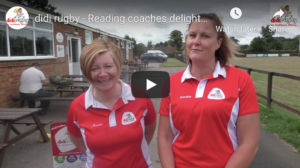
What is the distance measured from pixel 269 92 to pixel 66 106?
606cm

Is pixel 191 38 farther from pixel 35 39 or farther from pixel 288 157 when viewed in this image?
pixel 35 39

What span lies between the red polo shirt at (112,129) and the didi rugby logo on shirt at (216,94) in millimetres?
511

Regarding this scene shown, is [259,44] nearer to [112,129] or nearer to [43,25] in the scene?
[43,25]

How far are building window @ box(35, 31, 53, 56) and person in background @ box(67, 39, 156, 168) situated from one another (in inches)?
299

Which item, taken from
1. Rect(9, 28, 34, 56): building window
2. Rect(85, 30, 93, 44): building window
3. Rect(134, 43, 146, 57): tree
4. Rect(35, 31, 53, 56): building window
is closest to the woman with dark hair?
Rect(9, 28, 34, 56): building window

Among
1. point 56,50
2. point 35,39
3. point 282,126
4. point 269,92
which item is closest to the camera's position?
point 282,126

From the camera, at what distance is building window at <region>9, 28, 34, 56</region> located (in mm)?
6913

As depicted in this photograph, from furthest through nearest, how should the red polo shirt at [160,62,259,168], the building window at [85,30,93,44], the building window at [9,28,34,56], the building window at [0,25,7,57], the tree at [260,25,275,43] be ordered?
the tree at [260,25,275,43]
the building window at [85,30,93,44]
the building window at [9,28,34,56]
the building window at [0,25,7,57]
the red polo shirt at [160,62,259,168]

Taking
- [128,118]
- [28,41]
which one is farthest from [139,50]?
[128,118]

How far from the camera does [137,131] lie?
65.4 inches

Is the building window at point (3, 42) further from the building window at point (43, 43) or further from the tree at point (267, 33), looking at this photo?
the tree at point (267, 33)

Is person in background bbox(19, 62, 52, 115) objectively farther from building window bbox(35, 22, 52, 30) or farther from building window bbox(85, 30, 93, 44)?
building window bbox(85, 30, 93, 44)

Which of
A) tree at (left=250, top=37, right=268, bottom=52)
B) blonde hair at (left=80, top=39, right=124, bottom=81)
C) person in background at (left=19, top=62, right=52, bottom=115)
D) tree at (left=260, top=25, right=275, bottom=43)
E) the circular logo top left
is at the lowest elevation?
person in background at (left=19, top=62, right=52, bottom=115)

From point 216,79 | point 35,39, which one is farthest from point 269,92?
point 35,39
